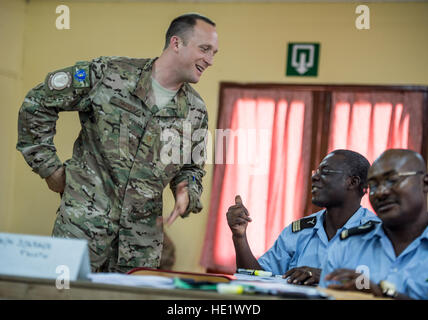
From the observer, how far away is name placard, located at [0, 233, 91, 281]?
4.68 ft

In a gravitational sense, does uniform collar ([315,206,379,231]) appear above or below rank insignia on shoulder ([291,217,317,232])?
above

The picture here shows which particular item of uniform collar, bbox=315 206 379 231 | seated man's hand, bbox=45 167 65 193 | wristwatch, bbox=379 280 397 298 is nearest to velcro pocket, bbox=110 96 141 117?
seated man's hand, bbox=45 167 65 193

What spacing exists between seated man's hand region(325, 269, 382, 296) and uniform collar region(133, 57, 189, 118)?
3.52 feet

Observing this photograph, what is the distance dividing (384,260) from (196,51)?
1166 mm

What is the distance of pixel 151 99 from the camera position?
2.38 metres

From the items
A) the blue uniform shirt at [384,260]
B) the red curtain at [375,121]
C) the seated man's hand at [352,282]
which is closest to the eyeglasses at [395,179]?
the blue uniform shirt at [384,260]

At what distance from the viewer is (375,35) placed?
529 cm

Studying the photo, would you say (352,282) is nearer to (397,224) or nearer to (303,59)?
(397,224)

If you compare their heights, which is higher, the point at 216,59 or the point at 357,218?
the point at 216,59

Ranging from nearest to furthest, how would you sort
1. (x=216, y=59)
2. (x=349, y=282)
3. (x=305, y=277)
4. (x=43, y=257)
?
(x=43, y=257) → (x=349, y=282) → (x=305, y=277) → (x=216, y=59)

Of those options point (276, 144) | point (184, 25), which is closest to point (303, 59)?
point (276, 144)

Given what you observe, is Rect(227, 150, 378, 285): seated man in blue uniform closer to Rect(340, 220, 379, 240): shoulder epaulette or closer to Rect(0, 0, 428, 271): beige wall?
Rect(340, 220, 379, 240): shoulder epaulette

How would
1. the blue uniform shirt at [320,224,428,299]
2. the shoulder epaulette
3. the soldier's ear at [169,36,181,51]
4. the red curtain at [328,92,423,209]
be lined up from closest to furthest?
the blue uniform shirt at [320,224,428,299]
the shoulder epaulette
the soldier's ear at [169,36,181,51]
the red curtain at [328,92,423,209]
